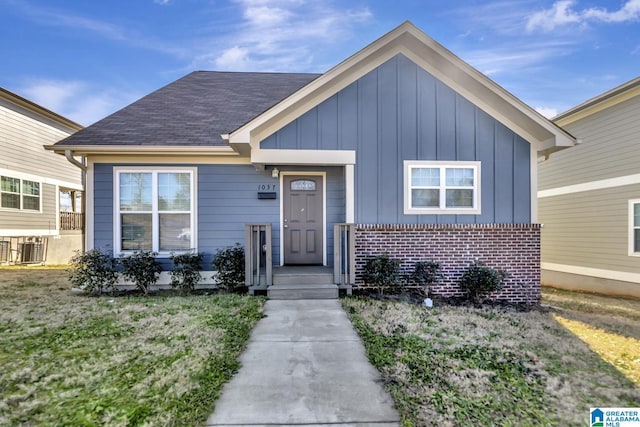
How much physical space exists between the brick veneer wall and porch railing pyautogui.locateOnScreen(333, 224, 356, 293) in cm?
28

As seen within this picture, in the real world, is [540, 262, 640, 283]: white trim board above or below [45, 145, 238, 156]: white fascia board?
below

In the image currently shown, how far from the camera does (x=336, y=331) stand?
438 centimetres

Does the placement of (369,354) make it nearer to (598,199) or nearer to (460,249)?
(460,249)

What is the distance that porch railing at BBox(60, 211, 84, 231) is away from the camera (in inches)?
598

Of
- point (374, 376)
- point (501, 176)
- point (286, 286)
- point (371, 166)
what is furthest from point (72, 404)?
point (501, 176)

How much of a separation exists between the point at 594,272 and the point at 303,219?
882cm

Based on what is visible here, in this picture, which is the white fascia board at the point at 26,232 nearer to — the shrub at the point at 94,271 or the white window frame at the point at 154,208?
the shrub at the point at 94,271

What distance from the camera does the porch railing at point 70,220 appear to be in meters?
15.2

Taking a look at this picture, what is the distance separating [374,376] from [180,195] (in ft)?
19.0

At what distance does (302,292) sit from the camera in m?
6.10

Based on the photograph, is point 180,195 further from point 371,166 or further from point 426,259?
point 426,259

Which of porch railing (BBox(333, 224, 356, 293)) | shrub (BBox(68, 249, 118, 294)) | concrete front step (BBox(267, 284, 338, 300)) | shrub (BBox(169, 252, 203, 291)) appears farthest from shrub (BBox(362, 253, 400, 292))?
shrub (BBox(68, 249, 118, 294))
